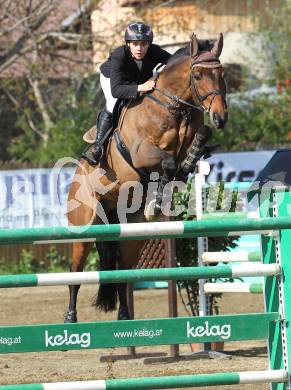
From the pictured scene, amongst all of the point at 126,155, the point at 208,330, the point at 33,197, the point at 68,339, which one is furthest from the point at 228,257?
the point at 33,197

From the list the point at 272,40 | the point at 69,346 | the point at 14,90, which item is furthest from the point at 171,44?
the point at 69,346

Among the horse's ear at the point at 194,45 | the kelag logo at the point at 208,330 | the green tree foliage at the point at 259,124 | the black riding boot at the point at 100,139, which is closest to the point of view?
the kelag logo at the point at 208,330

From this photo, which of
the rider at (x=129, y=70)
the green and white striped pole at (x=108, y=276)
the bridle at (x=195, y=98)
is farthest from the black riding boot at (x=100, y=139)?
the green and white striped pole at (x=108, y=276)

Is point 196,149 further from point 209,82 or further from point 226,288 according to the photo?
point 226,288

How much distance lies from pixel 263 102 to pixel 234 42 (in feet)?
13.6

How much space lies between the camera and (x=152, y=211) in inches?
297

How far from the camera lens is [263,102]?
19062 millimetres

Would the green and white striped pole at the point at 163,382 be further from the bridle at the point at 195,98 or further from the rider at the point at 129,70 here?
the rider at the point at 129,70

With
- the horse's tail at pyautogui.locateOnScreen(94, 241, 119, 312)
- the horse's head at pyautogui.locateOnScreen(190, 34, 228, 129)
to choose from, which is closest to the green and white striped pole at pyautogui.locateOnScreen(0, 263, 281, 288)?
the horse's head at pyautogui.locateOnScreen(190, 34, 228, 129)

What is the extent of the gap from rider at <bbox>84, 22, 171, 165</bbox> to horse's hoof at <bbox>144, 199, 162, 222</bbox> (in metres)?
0.69

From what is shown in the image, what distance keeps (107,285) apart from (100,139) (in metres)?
1.25

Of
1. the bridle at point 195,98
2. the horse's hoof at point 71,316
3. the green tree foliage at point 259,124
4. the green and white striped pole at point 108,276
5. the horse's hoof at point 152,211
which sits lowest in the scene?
the horse's hoof at point 71,316

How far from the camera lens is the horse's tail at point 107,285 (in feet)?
26.1

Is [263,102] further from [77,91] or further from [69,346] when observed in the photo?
[69,346]
